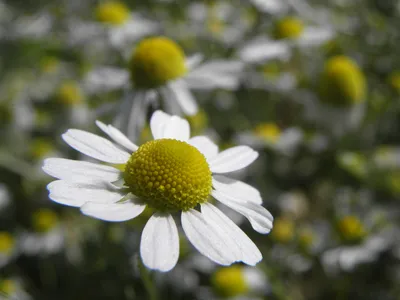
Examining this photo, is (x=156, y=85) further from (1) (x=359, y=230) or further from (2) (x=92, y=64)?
(2) (x=92, y=64)

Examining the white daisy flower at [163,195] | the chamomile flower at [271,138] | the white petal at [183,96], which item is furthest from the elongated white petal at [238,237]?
the chamomile flower at [271,138]

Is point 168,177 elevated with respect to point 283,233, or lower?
elevated

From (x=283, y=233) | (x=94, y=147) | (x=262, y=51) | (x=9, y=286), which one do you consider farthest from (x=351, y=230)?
(x=9, y=286)

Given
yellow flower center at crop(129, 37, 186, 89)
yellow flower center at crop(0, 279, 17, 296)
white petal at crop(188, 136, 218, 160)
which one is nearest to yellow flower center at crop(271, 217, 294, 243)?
yellow flower center at crop(129, 37, 186, 89)

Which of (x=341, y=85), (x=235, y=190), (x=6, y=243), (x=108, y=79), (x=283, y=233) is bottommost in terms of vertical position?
(x=6, y=243)

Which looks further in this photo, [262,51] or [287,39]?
[287,39]

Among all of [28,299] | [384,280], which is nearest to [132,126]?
[28,299]

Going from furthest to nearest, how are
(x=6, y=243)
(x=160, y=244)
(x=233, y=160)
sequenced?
(x=6, y=243)
(x=233, y=160)
(x=160, y=244)

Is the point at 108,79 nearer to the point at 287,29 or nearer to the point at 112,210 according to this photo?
the point at 287,29
